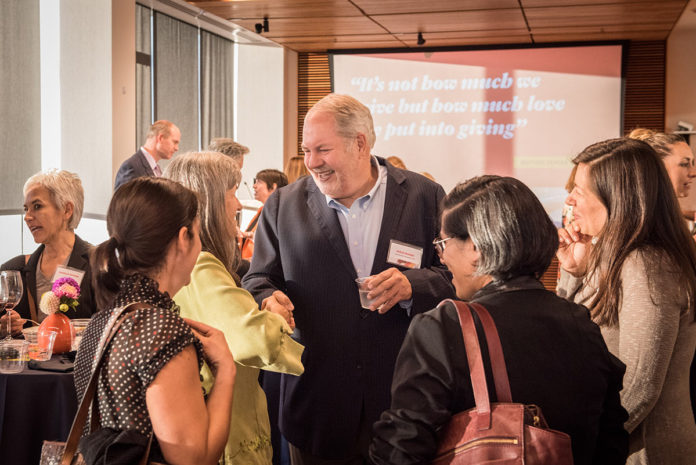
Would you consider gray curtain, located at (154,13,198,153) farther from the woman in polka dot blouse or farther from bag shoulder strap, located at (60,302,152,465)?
bag shoulder strap, located at (60,302,152,465)

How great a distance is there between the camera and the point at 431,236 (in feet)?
8.54

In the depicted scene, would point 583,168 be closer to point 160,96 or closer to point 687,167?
point 687,167

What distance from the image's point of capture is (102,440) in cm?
140

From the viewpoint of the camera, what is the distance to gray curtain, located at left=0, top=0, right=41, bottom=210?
6793mm

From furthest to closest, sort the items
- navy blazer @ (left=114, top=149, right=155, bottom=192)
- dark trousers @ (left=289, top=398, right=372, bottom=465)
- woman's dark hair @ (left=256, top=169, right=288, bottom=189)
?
1. woman's dark hair @ (left=256, top=169, right=288, bottom=189)
2. navy blazer @ (left=114, top=149, right=155, bottom=192)
3. dark trousers @ (left=289, top=398, right=372, bottom=465)

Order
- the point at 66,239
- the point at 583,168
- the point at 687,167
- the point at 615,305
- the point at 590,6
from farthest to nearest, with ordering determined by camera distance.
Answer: the point at 590,6 < the point at 687,167 < the point at 66,239 < the point at 583,168 < the point at 615,305

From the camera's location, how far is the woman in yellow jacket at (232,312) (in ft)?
6.21

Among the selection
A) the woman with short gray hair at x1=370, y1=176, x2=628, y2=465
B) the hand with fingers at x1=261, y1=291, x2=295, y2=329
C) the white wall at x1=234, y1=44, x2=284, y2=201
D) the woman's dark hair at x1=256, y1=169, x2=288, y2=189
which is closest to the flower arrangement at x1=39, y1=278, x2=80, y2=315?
the hand with fingers at x1=261, y1=291, x2=295, y2=329

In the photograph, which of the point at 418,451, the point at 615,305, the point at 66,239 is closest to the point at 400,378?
the point at 418,451

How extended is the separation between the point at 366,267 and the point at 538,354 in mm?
1150

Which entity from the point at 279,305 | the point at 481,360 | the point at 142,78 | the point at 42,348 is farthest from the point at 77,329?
the point at 142,78

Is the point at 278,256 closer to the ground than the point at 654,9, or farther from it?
closer to the ground

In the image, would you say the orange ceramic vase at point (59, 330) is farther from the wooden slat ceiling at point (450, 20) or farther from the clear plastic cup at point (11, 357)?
the wooden slat ceiling at point (450, 20)

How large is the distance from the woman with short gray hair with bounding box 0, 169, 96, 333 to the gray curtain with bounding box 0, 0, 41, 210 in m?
3.69
